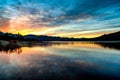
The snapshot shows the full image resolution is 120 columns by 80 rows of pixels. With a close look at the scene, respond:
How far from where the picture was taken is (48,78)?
15.0 metres

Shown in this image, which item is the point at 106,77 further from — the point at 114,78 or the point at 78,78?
the point at 78,78

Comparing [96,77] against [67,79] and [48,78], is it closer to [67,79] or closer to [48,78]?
[67,79]

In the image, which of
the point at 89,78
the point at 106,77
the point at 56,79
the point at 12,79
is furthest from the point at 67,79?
the point at 12,79

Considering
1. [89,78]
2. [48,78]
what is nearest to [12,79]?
[48,78]

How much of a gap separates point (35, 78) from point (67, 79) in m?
2.85

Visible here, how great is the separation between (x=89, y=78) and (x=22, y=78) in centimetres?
599

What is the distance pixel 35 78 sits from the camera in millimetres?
14945

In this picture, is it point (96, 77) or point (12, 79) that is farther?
point (96, 77)

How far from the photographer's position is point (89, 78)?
15.2 metres

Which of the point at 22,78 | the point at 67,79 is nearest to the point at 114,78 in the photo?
the point at 67,79

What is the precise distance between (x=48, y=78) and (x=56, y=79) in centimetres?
81

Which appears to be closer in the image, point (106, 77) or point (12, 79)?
point (12, 79)

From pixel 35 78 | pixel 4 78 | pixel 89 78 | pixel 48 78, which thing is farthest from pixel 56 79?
pixel 4 78

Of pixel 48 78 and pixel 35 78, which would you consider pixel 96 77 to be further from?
pixel 35 78
